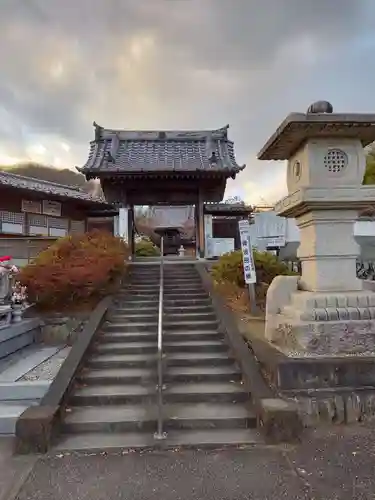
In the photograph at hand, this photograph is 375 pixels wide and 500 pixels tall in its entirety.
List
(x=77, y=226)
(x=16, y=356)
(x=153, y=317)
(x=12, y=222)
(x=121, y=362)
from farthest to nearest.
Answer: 1. (x=77, y=226)
2. (x=12, y=222)
3. (x=153, y=317)
4. (x=16, y=356)
5. (x=121, y=362)

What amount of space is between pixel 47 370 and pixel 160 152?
12708 millimetres

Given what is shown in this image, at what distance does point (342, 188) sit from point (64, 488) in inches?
185

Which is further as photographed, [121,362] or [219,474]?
[121,362]

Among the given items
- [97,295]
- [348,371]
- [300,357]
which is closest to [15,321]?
[97,295]

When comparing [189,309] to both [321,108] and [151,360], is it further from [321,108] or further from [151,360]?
[321,108]

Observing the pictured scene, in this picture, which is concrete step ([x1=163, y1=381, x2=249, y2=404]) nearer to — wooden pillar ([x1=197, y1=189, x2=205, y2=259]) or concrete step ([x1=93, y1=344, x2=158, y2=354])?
concrete step ([x1=93, y1=344, x2=158, y2=354])

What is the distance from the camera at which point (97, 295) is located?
29.7 feet

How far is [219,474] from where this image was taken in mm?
3506

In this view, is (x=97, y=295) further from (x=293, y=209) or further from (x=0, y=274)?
(x=293, y=209)

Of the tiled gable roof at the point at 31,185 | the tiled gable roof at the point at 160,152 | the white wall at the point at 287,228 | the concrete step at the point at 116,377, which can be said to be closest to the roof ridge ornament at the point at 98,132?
the tiled gable roof at the point at 160,152

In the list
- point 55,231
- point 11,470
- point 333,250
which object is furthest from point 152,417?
point 55,231

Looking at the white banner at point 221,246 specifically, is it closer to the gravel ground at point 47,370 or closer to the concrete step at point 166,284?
the concrete step at point 166,284

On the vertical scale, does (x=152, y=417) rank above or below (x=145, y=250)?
below

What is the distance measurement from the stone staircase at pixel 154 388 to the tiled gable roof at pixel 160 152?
7613 millimetres
